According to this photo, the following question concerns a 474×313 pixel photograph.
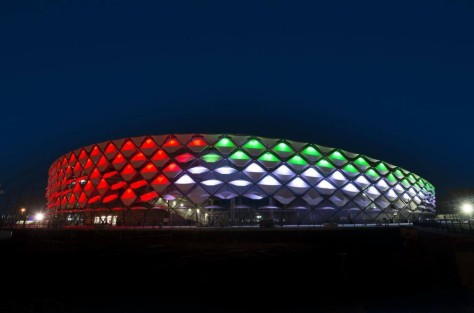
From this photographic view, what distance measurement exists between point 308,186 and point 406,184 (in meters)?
25.9

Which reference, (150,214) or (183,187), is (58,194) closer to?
(150,214)

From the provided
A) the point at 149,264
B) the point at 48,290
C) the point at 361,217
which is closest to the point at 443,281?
the point at 149,264

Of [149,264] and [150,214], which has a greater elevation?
[150,214]

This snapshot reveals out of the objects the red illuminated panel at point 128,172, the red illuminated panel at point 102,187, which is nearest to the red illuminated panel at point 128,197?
the red illuminated panel at point 128,172

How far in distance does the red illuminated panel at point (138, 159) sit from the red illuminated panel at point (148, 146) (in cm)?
63

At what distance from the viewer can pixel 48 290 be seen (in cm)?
723

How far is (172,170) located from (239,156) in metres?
8.94

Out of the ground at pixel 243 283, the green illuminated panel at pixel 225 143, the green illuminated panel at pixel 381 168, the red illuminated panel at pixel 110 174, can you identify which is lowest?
the ground at pixel 243 283

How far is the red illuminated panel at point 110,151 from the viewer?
1714 inches

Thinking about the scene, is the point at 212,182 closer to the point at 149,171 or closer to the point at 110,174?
the point at 149,171

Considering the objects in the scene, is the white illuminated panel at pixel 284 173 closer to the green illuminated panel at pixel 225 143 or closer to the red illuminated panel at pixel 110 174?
the green illuminated panel at pixel 225 143

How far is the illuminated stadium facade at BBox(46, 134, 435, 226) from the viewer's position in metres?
37.1

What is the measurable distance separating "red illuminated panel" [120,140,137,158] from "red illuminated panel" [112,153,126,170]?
714 millimetres

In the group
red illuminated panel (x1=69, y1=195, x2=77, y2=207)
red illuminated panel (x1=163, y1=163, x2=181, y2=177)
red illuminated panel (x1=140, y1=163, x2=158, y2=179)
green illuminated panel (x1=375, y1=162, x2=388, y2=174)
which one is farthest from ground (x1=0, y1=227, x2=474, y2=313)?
green illuminated panel (x1=375, y1=162, x2=388, y2=174)
